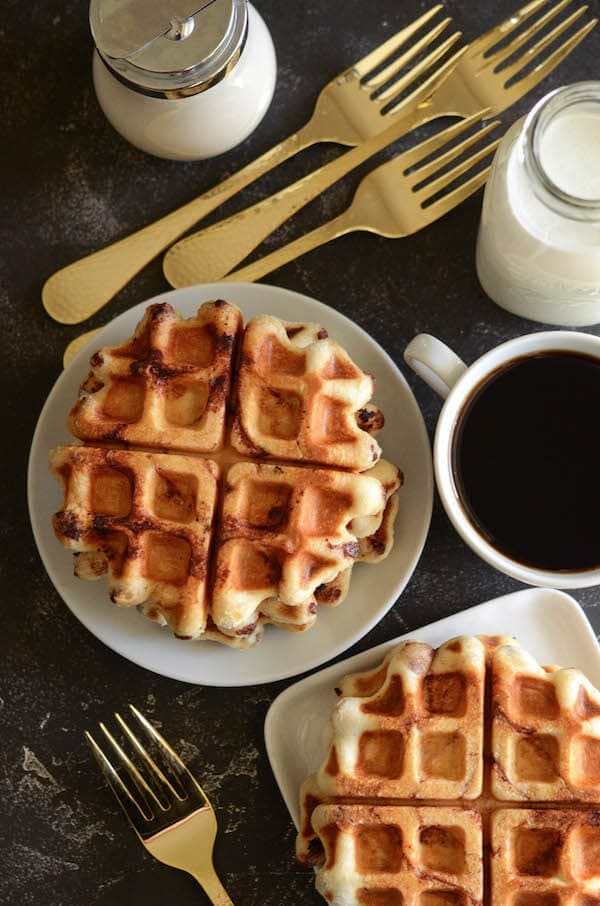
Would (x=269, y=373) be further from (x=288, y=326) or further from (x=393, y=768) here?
(x=393, y=768)

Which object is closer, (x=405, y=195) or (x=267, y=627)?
(x=267, y=627)

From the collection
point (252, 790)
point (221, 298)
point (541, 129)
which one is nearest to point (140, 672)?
point (252, 790)

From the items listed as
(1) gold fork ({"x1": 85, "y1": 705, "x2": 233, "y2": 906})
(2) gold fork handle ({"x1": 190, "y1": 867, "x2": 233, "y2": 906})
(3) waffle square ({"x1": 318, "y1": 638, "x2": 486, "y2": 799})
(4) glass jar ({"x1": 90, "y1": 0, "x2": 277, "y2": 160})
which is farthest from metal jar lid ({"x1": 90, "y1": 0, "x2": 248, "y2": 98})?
(2) gold fork handle ({"x1": 190, "y1": 867, "x2": 233, "y2": 906})

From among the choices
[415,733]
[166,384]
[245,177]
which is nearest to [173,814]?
[415,733]

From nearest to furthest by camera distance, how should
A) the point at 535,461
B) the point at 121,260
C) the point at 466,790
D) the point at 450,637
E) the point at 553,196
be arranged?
1. the point at 553,196
2. the point at 466,790
3. the point at 535,461
4. the point at 450,637
5. the point at 121,260

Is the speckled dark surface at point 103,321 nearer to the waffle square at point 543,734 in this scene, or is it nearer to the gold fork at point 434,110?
the gold fork at point 434,110

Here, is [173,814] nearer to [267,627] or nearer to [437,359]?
[267,627]

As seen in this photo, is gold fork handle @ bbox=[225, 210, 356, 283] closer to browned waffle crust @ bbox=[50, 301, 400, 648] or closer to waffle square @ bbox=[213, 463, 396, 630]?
browned waffle crust @ bbox=[50, 301, 400, 648]
